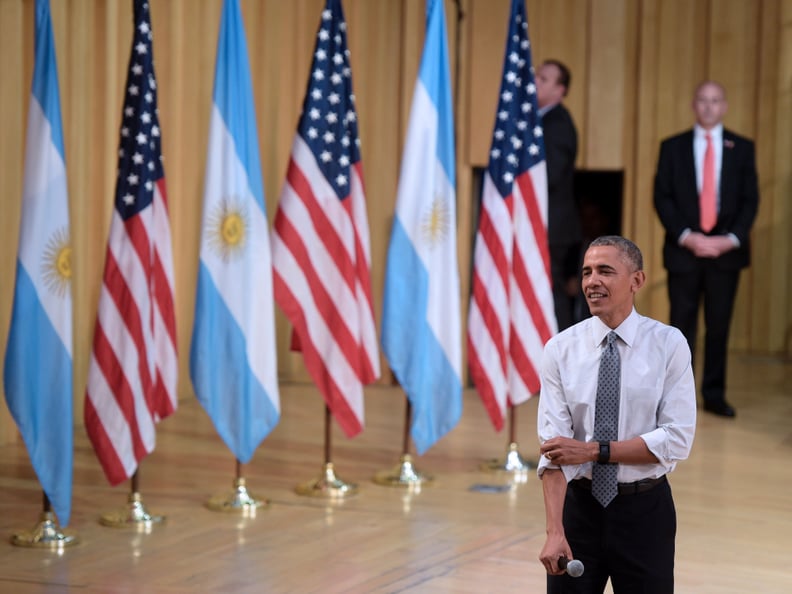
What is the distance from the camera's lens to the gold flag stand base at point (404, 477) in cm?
696

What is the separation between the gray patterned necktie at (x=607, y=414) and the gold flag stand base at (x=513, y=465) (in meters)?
3.83

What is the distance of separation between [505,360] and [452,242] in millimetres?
720

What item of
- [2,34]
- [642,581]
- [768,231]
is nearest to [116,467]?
[2,34]

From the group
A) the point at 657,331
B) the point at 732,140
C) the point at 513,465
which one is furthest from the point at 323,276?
the point at 657,331

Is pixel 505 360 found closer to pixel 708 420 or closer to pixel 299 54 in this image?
pixel 708 420

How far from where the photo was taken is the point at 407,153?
7078 millimetres

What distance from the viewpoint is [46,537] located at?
18.7ft

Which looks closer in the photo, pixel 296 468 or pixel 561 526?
pixel 561 526

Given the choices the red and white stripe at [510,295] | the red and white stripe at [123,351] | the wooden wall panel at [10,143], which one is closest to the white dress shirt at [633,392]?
the red and white stripe at [123,351]

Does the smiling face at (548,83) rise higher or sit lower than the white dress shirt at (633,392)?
higher

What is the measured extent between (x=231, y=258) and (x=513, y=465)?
6.69ft

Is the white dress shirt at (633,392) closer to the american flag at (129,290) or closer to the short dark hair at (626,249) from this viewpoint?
the short dark hair at (626,249)

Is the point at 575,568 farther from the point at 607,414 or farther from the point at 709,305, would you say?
the point at 709,305

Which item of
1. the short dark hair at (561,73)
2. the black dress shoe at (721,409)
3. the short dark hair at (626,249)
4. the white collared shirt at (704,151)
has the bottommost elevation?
the black dress shoe at (721,409)
